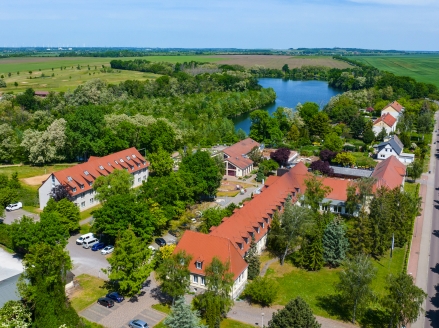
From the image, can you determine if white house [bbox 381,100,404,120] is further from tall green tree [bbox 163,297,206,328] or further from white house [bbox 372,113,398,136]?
tall green tree [bbox 163,297,206,328]

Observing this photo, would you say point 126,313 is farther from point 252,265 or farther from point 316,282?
point 316,282

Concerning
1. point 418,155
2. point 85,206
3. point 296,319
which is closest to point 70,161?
point 85,206

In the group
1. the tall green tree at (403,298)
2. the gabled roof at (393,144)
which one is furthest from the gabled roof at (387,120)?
the tall green tree at (403,298)

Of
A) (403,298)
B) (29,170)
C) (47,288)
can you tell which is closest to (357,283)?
(403,298)

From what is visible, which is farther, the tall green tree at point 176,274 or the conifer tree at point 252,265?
the conifer tree at point 252,265

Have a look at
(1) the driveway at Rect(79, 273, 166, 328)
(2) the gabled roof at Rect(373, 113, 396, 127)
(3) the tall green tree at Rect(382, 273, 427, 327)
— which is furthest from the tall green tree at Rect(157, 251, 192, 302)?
(2) the gabled roof at Rect(373, 113, 396, 127)

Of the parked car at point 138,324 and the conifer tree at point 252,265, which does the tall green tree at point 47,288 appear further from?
the conifer tree at point 252,265
